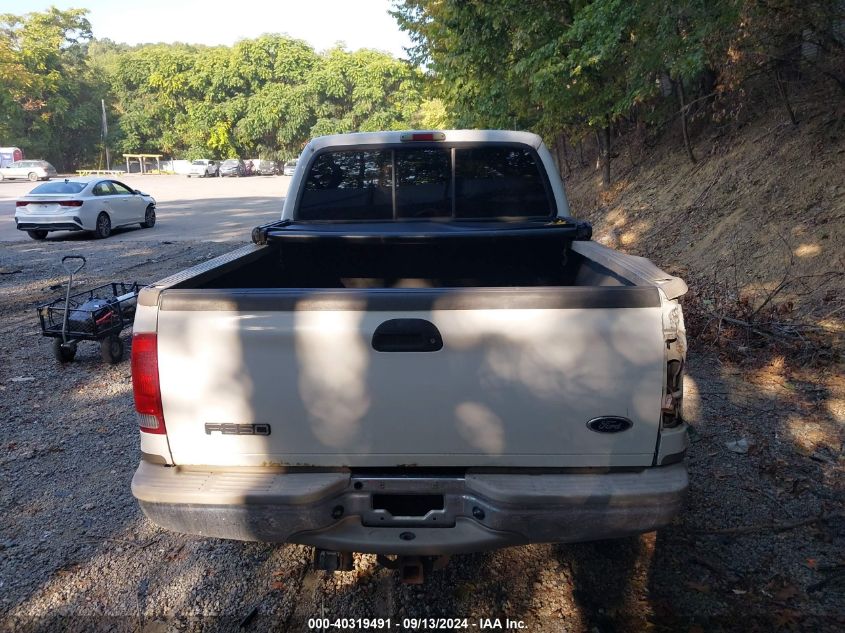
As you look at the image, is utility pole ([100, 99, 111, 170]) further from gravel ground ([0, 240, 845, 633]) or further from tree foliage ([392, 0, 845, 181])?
gravel ground ([0, 240, 845, 633])

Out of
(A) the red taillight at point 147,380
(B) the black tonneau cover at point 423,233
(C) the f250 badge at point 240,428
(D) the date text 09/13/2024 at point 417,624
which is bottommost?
(D) the date text 09/13/2024 at point 417,624

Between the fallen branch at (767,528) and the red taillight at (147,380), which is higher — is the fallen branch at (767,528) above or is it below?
below

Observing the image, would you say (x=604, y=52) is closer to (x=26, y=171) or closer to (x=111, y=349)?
(x=111, y=349)

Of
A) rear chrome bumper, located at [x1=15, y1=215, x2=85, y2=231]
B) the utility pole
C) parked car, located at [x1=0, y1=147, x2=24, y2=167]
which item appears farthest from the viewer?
the utility pole

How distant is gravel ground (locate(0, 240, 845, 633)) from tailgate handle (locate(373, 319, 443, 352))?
133cm

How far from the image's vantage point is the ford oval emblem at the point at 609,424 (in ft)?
8.21

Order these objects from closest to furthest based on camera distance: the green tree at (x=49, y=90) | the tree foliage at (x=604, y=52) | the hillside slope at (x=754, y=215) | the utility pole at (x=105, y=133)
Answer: the hillside slope at (x=754, y=215)
the tree foliage at (x=604, y=52)
the green tree at (x=49, y=90)
the utility pole at (x=105, y=133)

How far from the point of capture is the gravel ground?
300 cm

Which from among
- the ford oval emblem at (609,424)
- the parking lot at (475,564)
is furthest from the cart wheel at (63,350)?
the ford oval emblem at (609,424)

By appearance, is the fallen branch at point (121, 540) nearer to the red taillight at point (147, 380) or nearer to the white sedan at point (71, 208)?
the red taillight at point (147, 380)

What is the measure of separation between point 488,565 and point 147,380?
1.91 meters

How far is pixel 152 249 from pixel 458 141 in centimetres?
1199

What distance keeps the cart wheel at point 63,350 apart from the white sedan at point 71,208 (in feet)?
35.9

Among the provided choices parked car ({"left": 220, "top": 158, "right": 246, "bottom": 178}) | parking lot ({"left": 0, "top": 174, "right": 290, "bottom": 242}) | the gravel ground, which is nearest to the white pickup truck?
the gravel ground
